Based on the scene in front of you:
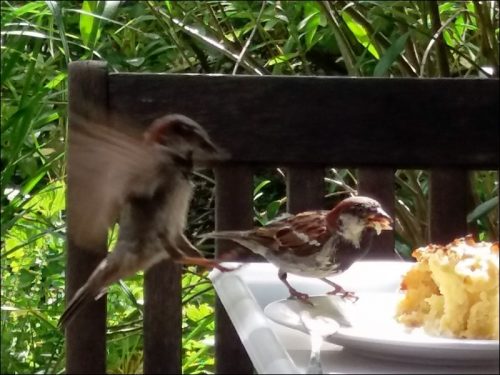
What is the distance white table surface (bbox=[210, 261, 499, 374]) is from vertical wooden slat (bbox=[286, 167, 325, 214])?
0.21m

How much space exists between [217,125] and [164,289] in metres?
0.25

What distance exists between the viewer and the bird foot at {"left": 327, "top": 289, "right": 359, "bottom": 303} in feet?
3.55

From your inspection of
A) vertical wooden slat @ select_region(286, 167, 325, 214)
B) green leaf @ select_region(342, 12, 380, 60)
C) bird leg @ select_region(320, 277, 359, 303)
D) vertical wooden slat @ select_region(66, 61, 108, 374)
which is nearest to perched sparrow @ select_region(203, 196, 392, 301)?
bird leg @ select_region(320, 277, 359, 303)

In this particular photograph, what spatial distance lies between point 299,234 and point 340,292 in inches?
3.3

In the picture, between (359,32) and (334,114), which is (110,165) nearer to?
(334,114)

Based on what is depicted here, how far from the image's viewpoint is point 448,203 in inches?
58.1

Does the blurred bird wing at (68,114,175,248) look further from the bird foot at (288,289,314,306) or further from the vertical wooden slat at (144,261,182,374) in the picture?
the vertical wooden slat at (144,261,182,374)

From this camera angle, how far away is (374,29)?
5.83ft

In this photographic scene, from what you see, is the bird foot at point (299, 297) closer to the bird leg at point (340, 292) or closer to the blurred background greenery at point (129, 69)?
the bird leg at point (340, 292)

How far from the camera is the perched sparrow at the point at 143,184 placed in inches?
41.3

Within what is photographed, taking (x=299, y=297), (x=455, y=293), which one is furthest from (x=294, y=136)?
(x=455, y=293)

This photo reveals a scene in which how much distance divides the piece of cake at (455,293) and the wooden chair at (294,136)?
1.59ft

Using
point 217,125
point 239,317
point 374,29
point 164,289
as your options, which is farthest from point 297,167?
point 239,317

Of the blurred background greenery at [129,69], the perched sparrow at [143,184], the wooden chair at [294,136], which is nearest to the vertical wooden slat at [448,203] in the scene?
the wooden chair at [294,136]
